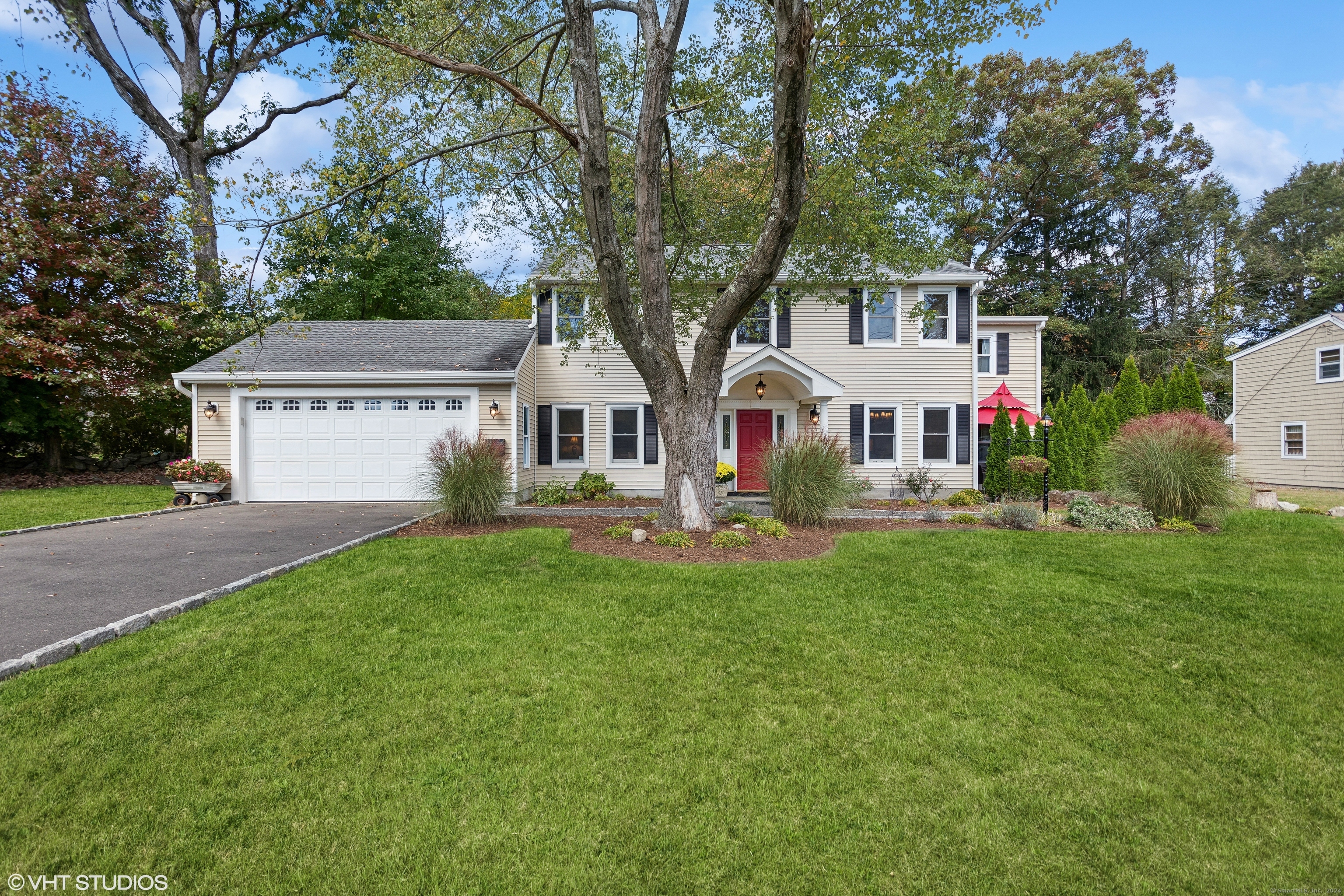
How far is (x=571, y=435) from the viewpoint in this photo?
1267 cm

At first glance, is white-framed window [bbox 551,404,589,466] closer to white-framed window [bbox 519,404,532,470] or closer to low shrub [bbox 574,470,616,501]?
white-framed window [bbox 519,404,532,470]

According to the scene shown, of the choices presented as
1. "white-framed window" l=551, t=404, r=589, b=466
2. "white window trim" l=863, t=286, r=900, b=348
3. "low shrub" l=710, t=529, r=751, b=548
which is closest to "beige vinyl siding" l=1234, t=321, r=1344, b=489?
"white window trim" l=863, t=286, r=900, b=348

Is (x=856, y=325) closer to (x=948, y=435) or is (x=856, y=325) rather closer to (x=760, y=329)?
(x=760, y=329)

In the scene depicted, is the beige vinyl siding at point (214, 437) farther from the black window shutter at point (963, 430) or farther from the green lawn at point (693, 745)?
the black window shutter at point (963, 430)

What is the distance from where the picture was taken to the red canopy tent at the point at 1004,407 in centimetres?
1301

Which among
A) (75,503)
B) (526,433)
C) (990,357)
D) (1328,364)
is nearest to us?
(75,503)

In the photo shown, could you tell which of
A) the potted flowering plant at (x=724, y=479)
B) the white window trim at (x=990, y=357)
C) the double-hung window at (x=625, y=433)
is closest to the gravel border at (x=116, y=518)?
the double-hung window at (x=625, y=433)

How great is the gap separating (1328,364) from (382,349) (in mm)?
→ 22928

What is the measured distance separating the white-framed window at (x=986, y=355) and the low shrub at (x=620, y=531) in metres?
11.6

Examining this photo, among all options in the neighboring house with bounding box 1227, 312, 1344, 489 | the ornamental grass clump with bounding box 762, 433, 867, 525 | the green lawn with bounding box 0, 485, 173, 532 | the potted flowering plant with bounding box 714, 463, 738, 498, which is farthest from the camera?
the neighboring house with bounding box 1227, 312, 1344, 489

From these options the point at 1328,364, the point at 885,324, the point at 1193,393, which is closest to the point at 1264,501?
the point at 1193,393

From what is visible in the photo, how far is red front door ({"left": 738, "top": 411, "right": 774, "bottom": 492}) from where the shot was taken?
12766mm

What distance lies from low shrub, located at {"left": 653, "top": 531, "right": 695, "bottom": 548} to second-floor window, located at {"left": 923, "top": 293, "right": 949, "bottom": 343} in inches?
349

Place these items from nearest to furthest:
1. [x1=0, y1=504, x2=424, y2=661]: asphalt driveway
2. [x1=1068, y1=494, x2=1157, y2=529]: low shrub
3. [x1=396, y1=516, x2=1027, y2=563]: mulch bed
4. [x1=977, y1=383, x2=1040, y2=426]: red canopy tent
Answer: [x1=0, y1=504, x2=424, y2=661]: asphalt driveway → [x1=396, y1=516, x2=1027, y2=563]: mulch bed → [x1=1068, y1=494, x2=1157, y2=529]: low shrub → [x1=977, y1=383, x2=1040, y2=426]: red canopy tent
